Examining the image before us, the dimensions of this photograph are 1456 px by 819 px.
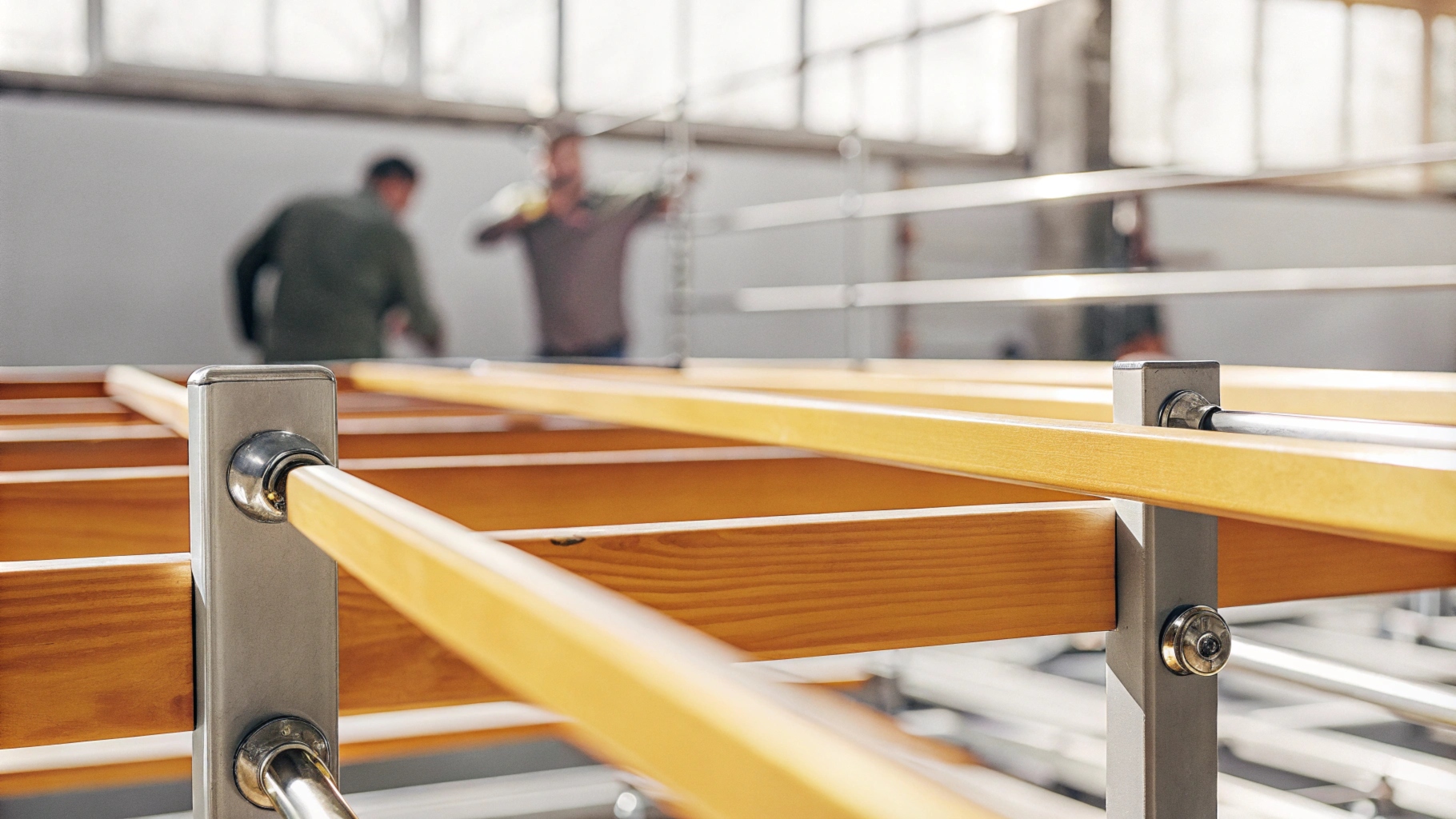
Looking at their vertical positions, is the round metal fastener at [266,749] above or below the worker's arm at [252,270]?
below

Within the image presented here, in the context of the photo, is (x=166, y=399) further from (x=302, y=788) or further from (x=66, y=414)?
(x=66, y=414)

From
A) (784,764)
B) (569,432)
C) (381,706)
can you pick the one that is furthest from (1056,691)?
(784,764)

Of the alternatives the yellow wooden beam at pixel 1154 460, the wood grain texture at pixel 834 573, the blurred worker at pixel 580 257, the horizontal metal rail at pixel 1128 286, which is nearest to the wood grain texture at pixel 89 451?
the yellow wooden beam at pixel 1154 460

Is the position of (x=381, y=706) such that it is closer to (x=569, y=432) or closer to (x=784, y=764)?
(x=784, y=764)

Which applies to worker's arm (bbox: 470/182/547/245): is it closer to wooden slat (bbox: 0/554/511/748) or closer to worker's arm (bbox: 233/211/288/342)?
worker's arm (bbox: 233/211/288/342)

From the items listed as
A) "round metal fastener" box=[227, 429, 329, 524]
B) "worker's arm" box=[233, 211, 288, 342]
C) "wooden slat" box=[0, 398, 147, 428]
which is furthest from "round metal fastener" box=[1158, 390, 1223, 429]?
"worker's arm" box=[233, 211, 288, 342]

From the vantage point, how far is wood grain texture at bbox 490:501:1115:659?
490 mm

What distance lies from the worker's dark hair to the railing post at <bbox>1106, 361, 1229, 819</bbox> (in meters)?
4.01

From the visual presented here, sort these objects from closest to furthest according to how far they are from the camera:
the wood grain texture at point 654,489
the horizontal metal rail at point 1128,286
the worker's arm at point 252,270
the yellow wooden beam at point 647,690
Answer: the yellow wooden beam at point 647,690, the wood grain texture at point 654,489, the horizontal metal rail at point 1128,286, the worker's arm at point 252,270

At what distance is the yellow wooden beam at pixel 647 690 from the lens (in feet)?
0.55

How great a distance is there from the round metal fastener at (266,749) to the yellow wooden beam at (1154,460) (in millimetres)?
246

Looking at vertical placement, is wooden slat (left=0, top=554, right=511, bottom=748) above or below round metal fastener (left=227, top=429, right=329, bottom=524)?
below

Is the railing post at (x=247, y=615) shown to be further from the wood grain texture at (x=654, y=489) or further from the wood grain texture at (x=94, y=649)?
the wood grain texture at (x=654, y=489)

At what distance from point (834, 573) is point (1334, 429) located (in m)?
0.20
